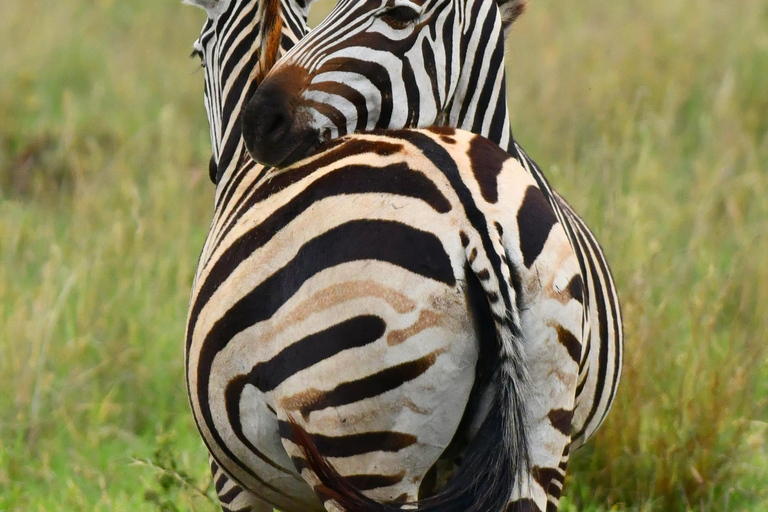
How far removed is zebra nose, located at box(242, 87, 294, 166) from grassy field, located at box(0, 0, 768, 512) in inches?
52.1

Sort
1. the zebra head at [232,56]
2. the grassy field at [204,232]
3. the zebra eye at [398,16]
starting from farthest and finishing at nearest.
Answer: the grassy field at [204,232]
the zebra head at [232,56]
the zebra eye at [398,16]

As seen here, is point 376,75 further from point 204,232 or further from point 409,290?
point 204,232

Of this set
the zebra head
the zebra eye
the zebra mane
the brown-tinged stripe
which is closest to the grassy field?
the zebra head

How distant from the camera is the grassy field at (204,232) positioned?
3.51 m

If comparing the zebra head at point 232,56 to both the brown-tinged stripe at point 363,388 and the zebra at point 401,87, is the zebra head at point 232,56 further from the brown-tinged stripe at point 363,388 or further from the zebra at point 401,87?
the brown-tinged stripe at point 363,388

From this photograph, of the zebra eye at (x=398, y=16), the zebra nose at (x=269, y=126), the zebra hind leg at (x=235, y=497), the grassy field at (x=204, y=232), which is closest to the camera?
the zebra nose at (x=269, y=126)

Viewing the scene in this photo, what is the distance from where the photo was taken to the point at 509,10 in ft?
8.28

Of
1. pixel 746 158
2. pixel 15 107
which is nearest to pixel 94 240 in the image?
pixel 15 107

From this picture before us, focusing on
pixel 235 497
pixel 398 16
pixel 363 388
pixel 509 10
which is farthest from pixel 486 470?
pixel 509 10

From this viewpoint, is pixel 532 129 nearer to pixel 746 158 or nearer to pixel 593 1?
pixel 746 158

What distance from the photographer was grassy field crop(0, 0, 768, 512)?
11.5 ft

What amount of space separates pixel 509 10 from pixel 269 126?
978mm

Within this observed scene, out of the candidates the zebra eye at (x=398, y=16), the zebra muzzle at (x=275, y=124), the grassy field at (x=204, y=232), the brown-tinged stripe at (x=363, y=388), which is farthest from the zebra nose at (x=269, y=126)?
the grassy field at (x=204, y=232)

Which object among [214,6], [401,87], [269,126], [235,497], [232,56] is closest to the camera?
[269,126]
